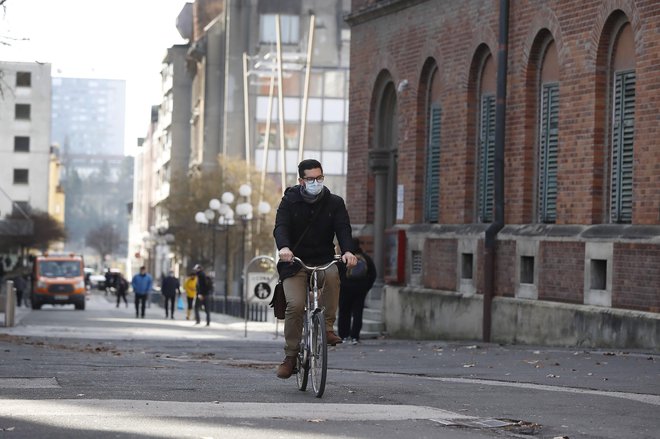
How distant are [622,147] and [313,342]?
10.2m

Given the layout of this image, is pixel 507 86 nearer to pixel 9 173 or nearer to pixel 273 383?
pixel 273 383

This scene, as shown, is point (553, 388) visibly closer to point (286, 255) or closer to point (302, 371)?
point (302, 371)

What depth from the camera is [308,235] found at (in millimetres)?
12609

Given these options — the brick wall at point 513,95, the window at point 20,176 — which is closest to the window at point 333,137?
the window at point 20,176

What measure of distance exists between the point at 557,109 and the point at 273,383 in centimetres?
1128

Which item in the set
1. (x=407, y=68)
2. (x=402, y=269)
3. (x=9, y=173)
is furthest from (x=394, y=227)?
(x=9, y=173)

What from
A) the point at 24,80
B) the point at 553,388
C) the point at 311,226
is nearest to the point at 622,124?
the point at 553,388

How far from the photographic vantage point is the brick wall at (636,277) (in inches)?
774

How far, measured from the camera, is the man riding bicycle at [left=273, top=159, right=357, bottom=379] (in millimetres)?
12539

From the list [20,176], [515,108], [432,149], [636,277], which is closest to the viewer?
[636,277]

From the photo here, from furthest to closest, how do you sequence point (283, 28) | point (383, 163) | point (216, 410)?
point (283, 28) → point (383, 163) → point (216, 410)

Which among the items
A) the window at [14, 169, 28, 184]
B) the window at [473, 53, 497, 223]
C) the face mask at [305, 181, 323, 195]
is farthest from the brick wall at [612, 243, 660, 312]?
the window at [14, 169, 28, 184]

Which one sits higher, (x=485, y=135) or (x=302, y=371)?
(x=485, y=135)

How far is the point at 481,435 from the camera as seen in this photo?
32.0 feet
